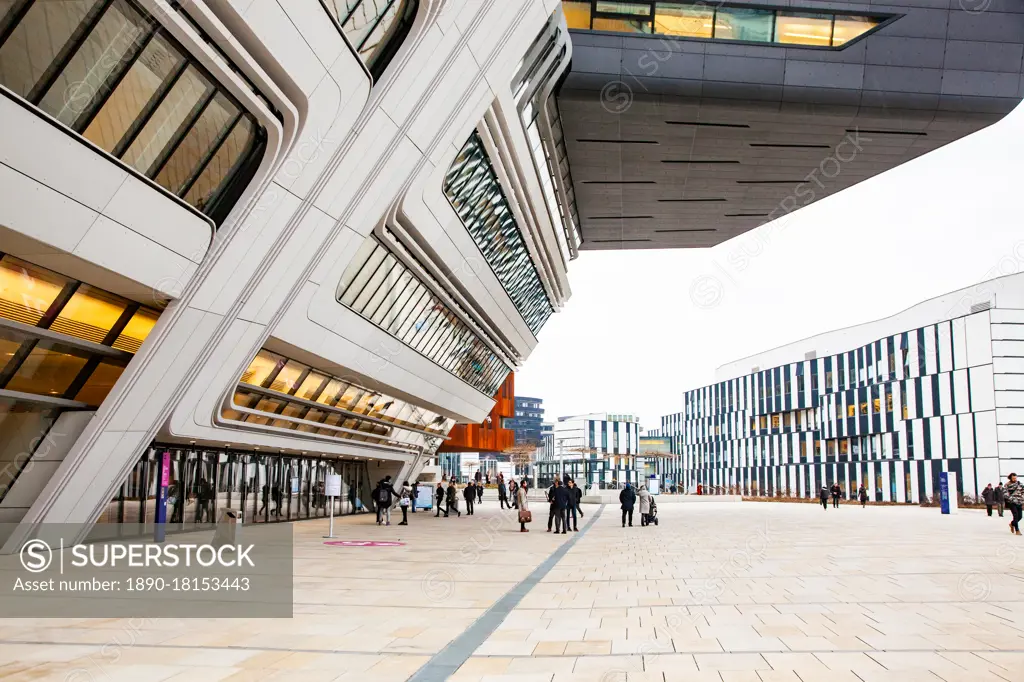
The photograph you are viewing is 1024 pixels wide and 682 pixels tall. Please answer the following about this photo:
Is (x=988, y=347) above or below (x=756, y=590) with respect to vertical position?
above

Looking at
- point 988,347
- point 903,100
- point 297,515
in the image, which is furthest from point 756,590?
point 988,347

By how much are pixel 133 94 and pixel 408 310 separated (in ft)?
49.0

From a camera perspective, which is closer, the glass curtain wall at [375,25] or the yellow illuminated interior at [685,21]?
the glass curtain wall at [375,25]

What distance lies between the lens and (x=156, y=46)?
11758mm

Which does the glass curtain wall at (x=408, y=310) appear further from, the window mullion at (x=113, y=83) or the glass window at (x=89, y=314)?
the window mullion at (x=113, y=83)

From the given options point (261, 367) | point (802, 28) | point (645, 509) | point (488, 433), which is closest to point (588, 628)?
point (261, 367)

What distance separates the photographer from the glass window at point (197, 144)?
1330 cm

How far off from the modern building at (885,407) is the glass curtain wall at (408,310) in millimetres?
39753

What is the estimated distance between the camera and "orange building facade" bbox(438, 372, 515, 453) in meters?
51.4

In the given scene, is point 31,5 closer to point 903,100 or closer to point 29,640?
point 29,640

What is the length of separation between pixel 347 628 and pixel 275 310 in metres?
10.3

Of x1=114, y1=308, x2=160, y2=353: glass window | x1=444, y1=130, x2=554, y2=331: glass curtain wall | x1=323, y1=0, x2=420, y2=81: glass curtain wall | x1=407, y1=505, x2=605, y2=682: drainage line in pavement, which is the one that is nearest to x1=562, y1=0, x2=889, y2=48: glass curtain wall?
x1=444, y1=130, x2=554, y2=331: glass curtain wall

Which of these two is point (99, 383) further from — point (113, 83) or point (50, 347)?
point (113, 83)

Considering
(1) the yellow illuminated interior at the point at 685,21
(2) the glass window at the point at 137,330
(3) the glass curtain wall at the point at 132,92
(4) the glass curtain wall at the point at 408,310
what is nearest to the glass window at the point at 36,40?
(3) the glass curtain wall at the point at 132,92
